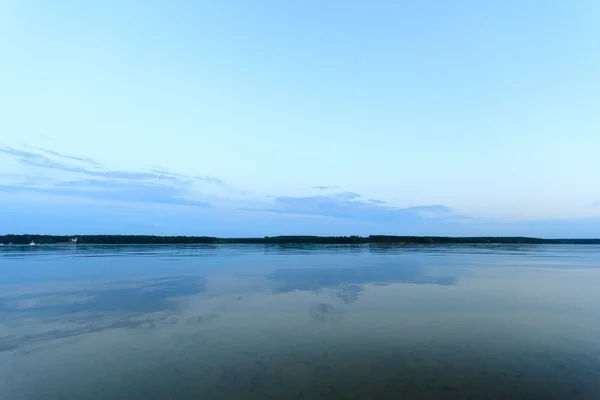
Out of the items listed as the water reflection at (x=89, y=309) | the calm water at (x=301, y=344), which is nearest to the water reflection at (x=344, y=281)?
the calm water at (x=301, y=344)

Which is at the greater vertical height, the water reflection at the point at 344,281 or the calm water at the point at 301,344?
the water reflection at the point at 344,281

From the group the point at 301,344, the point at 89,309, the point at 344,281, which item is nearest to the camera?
the point at 301,344

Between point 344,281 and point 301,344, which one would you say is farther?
point 344,281

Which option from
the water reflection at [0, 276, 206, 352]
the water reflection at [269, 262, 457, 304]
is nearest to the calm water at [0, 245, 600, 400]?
the water reflection at [0, 276, 206, 352]

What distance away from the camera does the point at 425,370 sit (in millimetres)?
9383

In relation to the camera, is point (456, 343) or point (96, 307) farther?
point (96, 307)

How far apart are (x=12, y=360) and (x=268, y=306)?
969 centimetres

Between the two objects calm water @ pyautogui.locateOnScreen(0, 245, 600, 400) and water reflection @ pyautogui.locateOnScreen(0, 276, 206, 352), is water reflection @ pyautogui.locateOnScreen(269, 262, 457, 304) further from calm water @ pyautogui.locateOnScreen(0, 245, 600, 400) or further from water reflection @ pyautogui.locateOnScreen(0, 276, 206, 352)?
water reflection @ pyautogui.locateOnScreen(0, 276, 206, 352)

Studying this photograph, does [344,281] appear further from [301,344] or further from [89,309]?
[89,309]

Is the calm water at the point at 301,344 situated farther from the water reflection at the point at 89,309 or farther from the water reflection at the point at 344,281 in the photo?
the water reflection at the point at 344,281

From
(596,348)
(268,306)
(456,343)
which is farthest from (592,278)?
(268,306)

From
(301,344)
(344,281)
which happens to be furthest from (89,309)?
(344,281)

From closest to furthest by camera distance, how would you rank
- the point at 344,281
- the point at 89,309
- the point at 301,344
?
1. the point at 301,344
2. the point at 89,309
3. the point at 344,281

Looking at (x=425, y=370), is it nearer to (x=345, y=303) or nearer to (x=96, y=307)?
(x=345, y=303)
